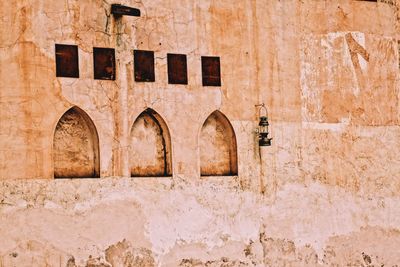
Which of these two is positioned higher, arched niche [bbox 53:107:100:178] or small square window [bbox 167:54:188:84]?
small square window [bbox 167:54:188:84]

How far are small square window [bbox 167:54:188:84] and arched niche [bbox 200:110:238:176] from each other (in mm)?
634

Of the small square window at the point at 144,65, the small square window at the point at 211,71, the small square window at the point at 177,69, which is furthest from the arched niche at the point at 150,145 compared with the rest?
the small square window at the point at 211,71

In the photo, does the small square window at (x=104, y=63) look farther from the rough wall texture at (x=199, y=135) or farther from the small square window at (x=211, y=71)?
the small square window at (x=211, y=71)

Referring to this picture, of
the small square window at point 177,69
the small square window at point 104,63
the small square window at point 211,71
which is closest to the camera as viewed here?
the small square window at point 104,63

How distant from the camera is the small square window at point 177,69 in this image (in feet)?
40.4

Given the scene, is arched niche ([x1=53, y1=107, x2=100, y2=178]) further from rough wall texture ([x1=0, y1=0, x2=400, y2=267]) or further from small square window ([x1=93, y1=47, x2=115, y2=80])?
small square window ([x1=93, y1=47, x2=115, y2=80])

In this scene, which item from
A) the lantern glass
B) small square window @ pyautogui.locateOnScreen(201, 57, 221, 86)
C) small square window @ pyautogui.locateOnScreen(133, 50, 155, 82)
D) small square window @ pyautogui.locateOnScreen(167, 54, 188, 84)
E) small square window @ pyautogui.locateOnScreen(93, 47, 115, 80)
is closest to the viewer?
small square window @ pyautogui.locateOnScreen(93, 47, 115, 80)

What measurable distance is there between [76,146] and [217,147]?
77.8 inches

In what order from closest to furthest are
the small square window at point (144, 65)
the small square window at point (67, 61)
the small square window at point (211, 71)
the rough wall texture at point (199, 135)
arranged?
the rough wall texture at point (199, 135) → the small square window at point (67, 61) → the small square window at point (144, 65) → the small square window at point (211, 71)

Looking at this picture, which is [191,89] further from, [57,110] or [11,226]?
[11,226]

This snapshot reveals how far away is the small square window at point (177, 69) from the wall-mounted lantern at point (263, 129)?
111cm

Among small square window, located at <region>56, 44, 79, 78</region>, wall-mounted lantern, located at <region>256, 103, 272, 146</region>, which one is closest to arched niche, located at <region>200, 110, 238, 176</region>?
wall-mounted lantern, located at <region>256, 103, 272, 146</region>

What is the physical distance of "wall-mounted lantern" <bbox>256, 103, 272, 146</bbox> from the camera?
41.8ft

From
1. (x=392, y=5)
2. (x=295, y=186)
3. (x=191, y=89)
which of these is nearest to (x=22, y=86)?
(x=191, y=89)
